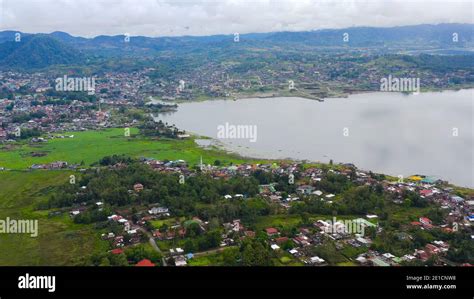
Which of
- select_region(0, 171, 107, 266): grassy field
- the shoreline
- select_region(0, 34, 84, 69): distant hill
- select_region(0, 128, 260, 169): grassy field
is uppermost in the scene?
select_region(0, 34, 84, 69): distant hill

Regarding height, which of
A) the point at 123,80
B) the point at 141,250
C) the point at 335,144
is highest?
the point at 123,80

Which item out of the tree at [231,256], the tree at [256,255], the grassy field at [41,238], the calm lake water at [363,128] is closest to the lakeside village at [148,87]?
the calm lake water at [363,128]

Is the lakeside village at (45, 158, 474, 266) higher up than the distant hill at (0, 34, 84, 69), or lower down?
lower down

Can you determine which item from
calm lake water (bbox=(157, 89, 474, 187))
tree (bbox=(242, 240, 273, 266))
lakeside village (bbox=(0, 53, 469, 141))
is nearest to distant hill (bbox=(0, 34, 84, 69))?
lakeside village (bbox=(0, 53, 469, 141))

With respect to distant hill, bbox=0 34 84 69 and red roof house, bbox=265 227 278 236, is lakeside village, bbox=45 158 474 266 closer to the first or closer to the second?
red roof house, bbox=265 227 278 236
